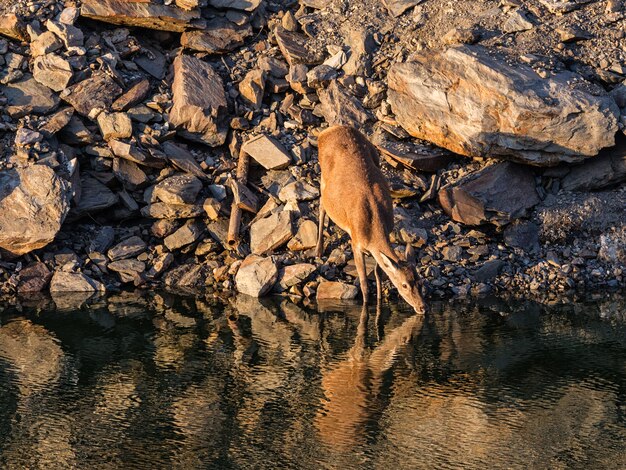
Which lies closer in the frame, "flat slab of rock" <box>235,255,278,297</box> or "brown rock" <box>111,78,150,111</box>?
"flat slab of rock" <box>235,255,278,297</box>

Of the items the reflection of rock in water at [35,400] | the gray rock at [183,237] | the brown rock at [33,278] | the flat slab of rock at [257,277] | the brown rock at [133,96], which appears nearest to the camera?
the reflection of rock in water at [35,400]

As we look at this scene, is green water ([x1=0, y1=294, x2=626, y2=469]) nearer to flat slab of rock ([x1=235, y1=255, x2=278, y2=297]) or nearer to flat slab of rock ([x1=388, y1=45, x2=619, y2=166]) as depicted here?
flat slab of rock ([x1=235, y1=255, x2=278, y2=297])

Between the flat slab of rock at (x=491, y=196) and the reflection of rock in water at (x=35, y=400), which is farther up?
the flat slab of rock at (x=491, y=196)

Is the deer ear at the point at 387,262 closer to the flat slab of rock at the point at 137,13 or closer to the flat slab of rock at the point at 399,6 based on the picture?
the flat slab of rock at the point at 399,6

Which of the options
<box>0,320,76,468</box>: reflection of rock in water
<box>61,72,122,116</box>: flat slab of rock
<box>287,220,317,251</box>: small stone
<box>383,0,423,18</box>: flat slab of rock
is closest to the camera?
<box>0,320,76,468</box>: reflection of rock in water

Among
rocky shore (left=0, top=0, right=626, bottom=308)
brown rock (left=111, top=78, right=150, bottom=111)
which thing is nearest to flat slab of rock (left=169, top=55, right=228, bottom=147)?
rocky shore (left=0, top=0, right=626, bottom=308)

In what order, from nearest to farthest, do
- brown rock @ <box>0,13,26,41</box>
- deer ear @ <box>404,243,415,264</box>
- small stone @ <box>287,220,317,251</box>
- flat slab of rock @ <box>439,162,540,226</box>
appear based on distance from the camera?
deer ear @ <box>404,243,415,264</box> → small stone @ <box>287,220,317,251</box> → flat slab of rock @ <box>439,162,540,226</box> → brown rock @ <box>0,13,26,41</box>

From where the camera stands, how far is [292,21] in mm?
21094

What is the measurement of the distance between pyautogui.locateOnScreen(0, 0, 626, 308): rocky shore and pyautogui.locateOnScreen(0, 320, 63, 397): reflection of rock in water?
93.8 inches

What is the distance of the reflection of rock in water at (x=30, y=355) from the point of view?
41.1 ft

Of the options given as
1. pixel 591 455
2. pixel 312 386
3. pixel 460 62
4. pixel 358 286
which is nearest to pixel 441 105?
pixel 460 62

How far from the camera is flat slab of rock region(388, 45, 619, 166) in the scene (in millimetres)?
17672

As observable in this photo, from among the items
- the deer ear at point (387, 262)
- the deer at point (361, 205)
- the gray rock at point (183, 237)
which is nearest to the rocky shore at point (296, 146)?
the gray rock at point (183, 237)

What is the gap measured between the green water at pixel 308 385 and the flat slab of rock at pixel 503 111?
331cm
